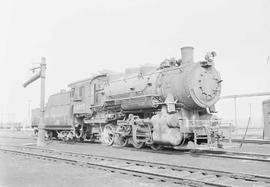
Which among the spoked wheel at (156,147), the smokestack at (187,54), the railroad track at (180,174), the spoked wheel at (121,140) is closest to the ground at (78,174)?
the railroad track at (180,174)

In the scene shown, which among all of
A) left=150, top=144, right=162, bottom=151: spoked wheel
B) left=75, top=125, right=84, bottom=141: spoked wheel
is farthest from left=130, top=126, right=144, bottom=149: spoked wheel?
left=75, top=125, right=84, bottom=141: spoked wheel

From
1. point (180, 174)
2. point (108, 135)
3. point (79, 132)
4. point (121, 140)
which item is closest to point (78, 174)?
point (180, 174)

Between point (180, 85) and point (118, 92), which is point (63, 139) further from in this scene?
point (180, 85)

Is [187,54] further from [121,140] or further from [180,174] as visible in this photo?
[180,174]

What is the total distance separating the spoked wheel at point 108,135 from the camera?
16450mm

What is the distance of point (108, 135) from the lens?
54.7 feet

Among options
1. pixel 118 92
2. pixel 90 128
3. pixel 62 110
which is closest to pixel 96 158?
pixel 118 92

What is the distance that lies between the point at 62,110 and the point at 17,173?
41.2 feet

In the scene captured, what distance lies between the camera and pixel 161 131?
41.1ft

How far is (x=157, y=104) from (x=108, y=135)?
445 cm

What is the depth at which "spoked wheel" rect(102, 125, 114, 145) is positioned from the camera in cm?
1645

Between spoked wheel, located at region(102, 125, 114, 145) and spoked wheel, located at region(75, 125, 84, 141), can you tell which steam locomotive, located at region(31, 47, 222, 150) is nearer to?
spoked wheel, located at region(102, 125, 114, 145)

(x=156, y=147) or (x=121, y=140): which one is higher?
(x=121, y=140)

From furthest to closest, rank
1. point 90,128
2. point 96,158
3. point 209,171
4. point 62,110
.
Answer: point 62,110
point 90,128
point 96,158
point 209,171
